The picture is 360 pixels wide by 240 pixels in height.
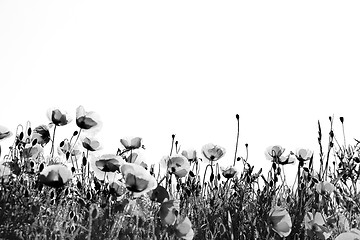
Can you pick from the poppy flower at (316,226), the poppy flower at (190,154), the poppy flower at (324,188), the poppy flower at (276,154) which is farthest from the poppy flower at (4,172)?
the poppy flower at (276,154)

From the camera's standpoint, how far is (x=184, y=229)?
7.11ft

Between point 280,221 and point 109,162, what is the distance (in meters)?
0.83

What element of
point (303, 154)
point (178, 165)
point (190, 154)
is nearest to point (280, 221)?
point (178, 165)

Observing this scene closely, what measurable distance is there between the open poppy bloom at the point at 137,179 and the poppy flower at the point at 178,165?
705mm

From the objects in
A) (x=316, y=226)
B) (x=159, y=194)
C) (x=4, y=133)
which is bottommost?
(x=316, y=226)

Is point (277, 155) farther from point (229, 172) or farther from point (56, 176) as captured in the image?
point (56, 176)

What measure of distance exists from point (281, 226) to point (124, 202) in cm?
79

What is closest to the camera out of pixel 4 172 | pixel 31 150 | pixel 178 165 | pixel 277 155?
pixel 4 172

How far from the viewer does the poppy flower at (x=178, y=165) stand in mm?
2725

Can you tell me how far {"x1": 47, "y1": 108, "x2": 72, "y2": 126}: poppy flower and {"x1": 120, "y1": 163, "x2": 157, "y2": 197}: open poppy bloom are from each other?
1004 millimetres

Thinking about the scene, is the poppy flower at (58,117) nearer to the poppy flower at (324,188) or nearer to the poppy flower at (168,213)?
the poppy flower at (168,213)

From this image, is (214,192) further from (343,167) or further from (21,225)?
(21,225)

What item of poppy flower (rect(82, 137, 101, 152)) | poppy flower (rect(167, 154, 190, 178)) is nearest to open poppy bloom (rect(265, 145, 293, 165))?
poppy flower (rect(167, 154, 190, 178))

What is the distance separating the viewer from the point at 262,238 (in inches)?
104
